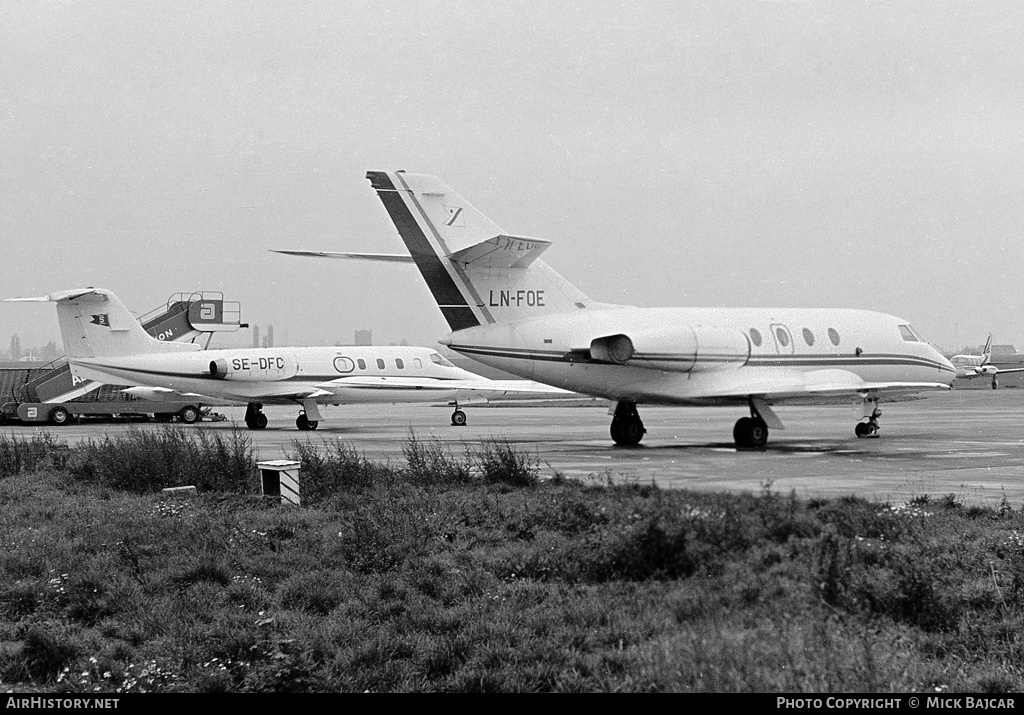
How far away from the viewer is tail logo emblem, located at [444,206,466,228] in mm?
21938

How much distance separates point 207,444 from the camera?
16297mm

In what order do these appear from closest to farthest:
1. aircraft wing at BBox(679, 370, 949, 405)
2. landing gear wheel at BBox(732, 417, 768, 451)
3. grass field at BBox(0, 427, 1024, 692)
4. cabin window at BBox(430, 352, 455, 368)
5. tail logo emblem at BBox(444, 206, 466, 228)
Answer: grass field at BBox(0, 427, 1024, 692) → tail logo emblem at BBox(444, 206, 466, 228) → aircraft wing at BBox(679, 370, 949, 405) → landing gear wheel at BBox(732, 417, 768, 451) → cabin window at BBox(430, 352, 455, 368)

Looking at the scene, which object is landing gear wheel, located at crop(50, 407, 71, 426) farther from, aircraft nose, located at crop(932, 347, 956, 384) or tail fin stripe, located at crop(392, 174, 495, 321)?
aircraft nose, located at crop(932, 347, 956, 384)

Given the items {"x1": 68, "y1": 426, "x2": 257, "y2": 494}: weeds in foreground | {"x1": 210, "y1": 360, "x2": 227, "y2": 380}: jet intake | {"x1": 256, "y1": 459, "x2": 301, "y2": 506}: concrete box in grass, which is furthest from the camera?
{"x1": 210, "y1": 360, "x2": 227, "y2": 380}: jet intake

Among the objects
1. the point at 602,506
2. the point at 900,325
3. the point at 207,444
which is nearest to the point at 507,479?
the point at 602,506

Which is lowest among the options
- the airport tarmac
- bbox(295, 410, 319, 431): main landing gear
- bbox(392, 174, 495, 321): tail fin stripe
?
the airport tarmac

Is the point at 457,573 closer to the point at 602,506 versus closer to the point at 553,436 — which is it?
the point at 602,506

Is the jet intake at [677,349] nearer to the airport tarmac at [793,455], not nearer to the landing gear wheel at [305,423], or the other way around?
the airport tarmac at [793,455]

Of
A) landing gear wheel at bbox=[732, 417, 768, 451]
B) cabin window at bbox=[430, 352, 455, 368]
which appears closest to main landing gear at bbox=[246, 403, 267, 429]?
cabin window at bbox=[430, 352, 455, 368]

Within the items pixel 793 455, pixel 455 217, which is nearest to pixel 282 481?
pixel 455 217

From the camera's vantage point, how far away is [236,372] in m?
37.8

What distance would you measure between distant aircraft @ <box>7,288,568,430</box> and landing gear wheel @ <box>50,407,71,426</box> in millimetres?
5219

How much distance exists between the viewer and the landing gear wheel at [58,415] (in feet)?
141

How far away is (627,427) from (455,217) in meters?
5.92
